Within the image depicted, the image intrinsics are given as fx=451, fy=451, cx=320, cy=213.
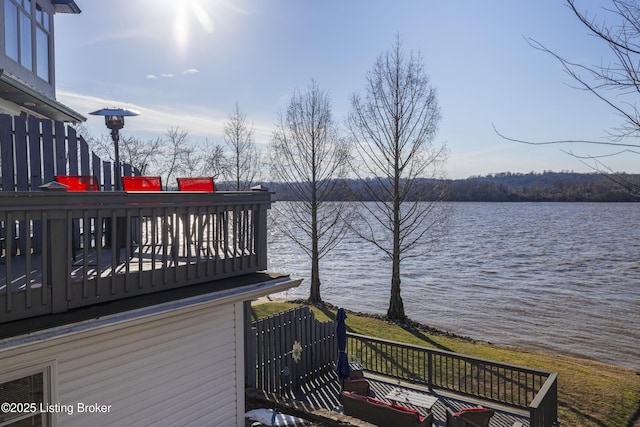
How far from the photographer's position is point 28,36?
9805mm

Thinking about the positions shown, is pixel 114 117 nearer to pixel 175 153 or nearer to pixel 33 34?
pixel 33 34

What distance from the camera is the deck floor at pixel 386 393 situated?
884cm

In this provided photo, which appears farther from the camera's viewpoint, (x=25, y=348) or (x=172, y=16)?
(x=172, y=16)

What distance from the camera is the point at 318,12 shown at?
614 inches

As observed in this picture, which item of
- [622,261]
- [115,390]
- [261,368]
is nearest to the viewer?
[115,390]

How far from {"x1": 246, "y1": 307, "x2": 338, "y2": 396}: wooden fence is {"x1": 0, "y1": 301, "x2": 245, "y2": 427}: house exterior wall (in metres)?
2.63

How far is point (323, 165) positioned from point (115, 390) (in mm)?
15824

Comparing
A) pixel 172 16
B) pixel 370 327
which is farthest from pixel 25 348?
pixel 370 327

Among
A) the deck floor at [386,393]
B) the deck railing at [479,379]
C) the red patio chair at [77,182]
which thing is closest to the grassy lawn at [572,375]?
the deck railing at [479,379]

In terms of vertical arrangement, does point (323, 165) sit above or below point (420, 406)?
above

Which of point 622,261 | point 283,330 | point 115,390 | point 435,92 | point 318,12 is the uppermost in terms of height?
point 318,12

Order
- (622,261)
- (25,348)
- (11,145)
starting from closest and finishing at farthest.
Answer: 1. (25,348)
2. (11,145)
3. (622,261)

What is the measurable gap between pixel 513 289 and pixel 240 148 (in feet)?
62.9

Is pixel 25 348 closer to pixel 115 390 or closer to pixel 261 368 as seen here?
pixel 115 390
